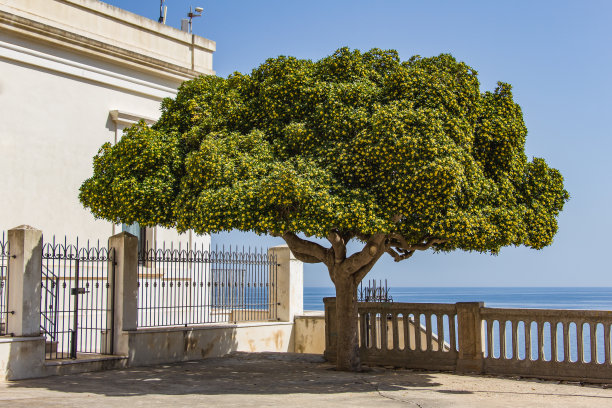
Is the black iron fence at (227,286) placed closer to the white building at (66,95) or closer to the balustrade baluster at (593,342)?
the white building at (66,95)

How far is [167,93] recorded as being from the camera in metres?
19.3

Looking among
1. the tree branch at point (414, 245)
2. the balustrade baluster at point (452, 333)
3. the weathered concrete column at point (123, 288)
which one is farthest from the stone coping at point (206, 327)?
the balustrade baluster at point (452, 333)

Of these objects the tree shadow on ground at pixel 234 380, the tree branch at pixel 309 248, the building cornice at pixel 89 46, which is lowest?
the tree shadow on ground at pixel 234 380

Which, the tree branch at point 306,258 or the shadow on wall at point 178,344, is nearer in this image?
the tree branch at point 306,258

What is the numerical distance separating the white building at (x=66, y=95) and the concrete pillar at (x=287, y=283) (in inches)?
130

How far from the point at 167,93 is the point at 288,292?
21.6 feet

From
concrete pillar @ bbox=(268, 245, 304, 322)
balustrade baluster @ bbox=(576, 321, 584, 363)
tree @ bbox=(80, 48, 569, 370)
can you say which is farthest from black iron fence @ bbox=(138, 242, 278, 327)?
balustrade baluster @ bbox=(576, 321, 584, 363)

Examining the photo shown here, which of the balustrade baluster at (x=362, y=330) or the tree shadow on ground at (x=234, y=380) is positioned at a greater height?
the balustrade baluster at (x=362, y=330)

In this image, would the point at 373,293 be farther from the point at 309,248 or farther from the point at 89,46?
the point at 89,46

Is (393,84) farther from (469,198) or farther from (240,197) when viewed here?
(240,197)

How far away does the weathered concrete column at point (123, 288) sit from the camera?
44.9 ft

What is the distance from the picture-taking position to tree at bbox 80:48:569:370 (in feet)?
34.3

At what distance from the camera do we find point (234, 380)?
39.8ft

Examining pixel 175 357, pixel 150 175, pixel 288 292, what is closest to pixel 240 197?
pixel 150 175
